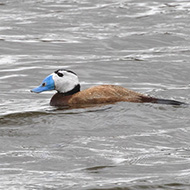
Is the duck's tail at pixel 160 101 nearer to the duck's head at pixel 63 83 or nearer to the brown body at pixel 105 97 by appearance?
the brown body at pixel 105 97

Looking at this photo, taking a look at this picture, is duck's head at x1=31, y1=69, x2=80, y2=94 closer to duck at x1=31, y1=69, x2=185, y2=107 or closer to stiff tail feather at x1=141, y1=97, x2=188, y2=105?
duck at x1=31, y1=69, x2=185, y2=107

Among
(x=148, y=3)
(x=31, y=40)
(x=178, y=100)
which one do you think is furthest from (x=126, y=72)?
(x=148, y=3)

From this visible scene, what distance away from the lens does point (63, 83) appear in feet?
38.6

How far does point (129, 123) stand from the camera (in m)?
10.0

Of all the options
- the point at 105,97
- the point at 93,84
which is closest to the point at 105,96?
the point at 105,97

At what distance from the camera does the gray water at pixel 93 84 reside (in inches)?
297

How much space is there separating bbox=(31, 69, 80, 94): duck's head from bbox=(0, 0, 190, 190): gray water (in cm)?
34

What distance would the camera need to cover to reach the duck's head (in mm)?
11711

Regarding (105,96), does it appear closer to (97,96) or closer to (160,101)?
(97,96)

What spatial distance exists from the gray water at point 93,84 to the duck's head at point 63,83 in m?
0.34

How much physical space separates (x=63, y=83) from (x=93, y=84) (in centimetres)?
196

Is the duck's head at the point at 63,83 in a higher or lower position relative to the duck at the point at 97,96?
higher

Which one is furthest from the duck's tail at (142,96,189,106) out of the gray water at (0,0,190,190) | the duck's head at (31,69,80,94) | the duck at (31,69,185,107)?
the duck's head at (31,69,80,94)

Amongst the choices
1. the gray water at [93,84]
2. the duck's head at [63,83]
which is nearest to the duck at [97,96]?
the duck's head at [63,83]
